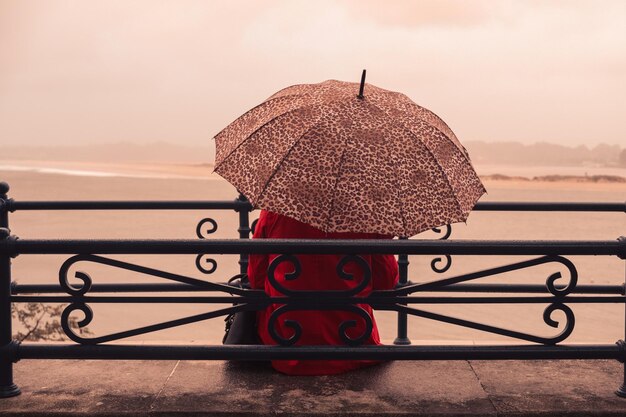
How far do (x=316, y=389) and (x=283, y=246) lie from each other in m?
0.85

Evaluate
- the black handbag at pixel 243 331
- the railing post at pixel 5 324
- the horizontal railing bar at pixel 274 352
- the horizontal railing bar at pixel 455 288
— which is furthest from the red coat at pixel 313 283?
the railing post at pixel 5 324

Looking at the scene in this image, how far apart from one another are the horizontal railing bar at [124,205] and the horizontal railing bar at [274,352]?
1.51 meters

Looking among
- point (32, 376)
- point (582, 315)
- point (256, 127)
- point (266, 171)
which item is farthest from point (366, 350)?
point (582, 315)

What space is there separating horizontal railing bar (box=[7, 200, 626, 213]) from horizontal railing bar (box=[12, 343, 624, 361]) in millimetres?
1351

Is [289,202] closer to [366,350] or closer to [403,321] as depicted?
[366,350]

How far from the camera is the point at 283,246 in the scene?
Answer: 3.72m

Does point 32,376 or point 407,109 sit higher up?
point 407,109

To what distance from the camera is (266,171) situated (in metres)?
3.94

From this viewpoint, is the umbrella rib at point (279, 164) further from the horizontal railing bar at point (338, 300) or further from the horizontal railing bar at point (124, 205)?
the horizontal railing bar at point (124, 205)

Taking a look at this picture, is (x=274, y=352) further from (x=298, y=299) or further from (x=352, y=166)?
(x=352, y=166)

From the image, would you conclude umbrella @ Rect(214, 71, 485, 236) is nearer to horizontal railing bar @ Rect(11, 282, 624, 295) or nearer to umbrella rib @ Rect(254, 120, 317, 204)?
umbrella rib @ Rect(254, 120, 317, 204)

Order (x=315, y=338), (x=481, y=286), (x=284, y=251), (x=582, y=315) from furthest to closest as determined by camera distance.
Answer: (x=582, y=315)
(x=481, y=286)
(x=315, y=338)
(x=284, y=251)

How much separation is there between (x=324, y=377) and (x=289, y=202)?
1054mm

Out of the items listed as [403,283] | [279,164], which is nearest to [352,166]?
[279,164]
